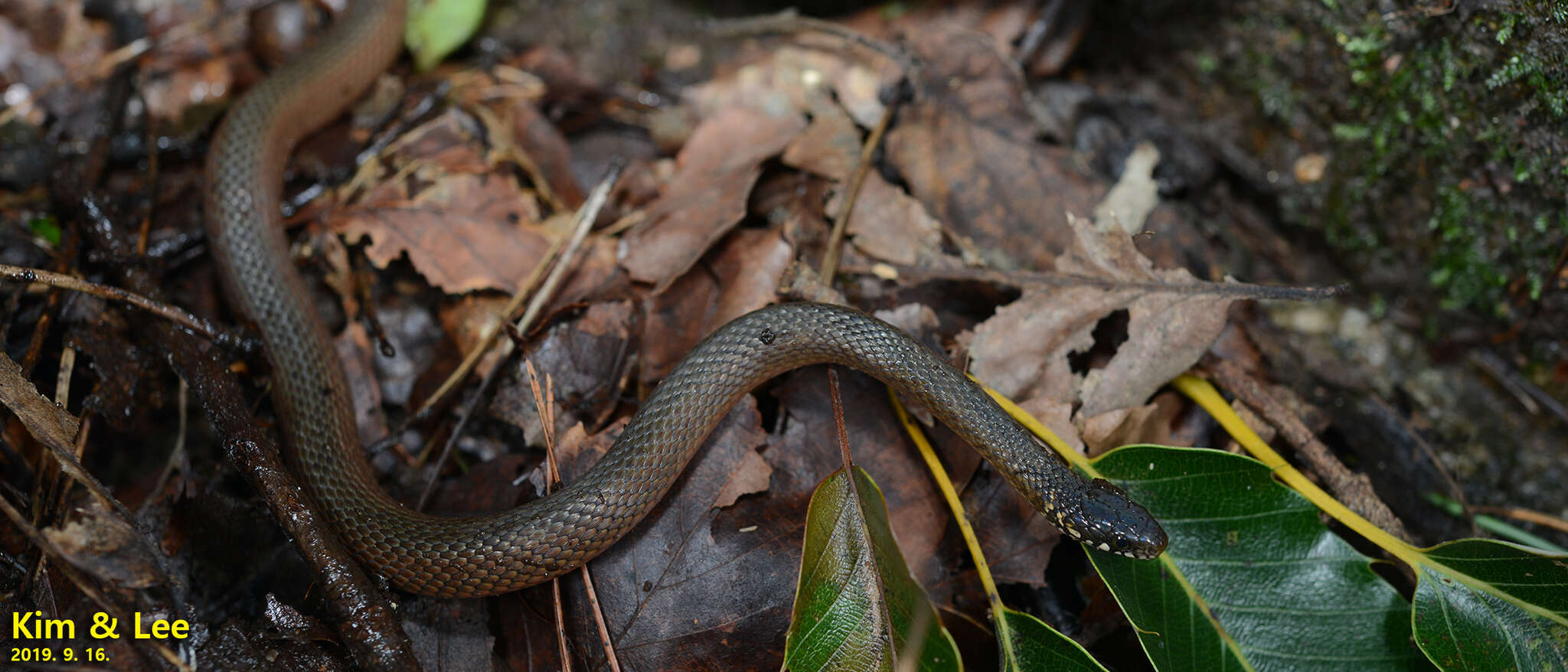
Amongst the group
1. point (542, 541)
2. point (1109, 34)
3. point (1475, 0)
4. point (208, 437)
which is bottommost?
point (208, 437)

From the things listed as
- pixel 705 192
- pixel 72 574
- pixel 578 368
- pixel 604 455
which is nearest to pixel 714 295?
pixel 705 192

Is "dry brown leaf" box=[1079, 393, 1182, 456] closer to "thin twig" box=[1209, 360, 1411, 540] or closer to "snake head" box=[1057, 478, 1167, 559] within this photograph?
"snake head" box=[1057, 478, 1167, 559]

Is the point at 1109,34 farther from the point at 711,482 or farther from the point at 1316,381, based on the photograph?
the point at 711,482

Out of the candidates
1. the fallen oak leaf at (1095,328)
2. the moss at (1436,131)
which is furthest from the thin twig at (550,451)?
the moss at (1436,131)

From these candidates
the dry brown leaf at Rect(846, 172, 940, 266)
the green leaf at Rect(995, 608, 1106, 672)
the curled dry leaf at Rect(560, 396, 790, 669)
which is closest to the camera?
the green leaf at Rect(995, 608, 1106, 672)

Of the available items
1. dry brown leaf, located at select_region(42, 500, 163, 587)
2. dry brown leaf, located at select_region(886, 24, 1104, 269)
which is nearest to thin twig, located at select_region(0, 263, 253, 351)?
dry brown leaf, located at select_region(42, 500, 163, 587)

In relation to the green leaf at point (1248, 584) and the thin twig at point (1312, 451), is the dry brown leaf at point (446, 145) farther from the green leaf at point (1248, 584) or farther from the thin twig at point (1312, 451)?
the thin twig at point (1312, 451)

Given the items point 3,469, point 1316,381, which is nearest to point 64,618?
point 3,469
